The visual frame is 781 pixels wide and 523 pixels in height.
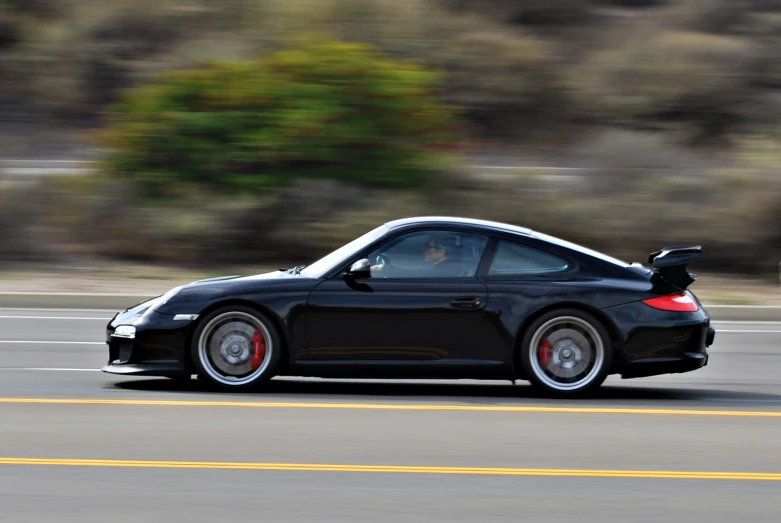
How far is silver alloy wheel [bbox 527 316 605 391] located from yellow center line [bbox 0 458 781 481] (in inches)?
92.2

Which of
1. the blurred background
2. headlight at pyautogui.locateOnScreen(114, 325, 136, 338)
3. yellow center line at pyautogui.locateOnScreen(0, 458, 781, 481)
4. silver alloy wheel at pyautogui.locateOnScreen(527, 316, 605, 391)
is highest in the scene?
the blurred background

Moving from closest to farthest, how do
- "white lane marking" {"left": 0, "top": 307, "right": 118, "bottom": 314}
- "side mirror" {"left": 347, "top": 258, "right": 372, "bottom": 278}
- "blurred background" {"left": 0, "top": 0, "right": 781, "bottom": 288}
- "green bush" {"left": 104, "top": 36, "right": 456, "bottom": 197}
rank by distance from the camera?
"side mirror" {"left": 347, "top": 258, "right": 372, "bottom": 278}, "white lane marking" {"left": 0, "top": 307, "right": 118, "bottom": 314}, "blurred background" {"left": 0, "top": 0, "right": 781, "bottom": 288}, "green bush" {"left": 104, "top": 36, "right": 456, "bottom": 197}

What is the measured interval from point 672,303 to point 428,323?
66.9 inches

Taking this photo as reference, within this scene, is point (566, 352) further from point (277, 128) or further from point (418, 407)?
point (277, 128)

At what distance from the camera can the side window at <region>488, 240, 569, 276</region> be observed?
907 cm

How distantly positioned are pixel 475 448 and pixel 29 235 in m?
15.1

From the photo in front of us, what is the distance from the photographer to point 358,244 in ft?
30.2

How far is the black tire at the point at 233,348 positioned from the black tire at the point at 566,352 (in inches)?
68.9

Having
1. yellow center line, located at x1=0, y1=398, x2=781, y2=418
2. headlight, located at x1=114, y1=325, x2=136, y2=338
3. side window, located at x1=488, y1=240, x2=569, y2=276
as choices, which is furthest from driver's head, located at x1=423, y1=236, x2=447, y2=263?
headlight, located at x1=114, y1=325, x2=136, y2=338

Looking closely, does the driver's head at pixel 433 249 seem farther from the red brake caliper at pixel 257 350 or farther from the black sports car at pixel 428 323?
the red brake caliper at pixel 257 350

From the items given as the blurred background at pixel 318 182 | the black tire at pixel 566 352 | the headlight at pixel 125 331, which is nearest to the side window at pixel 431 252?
the black tire at pixel 566 352

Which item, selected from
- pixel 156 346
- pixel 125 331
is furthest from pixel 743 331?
pixel 125 331

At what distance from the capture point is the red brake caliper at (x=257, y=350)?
354 inches

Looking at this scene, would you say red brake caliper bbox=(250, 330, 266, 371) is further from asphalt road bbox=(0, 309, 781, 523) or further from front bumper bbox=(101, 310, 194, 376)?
front bumper bbox=(101, 310, 194, 376)
